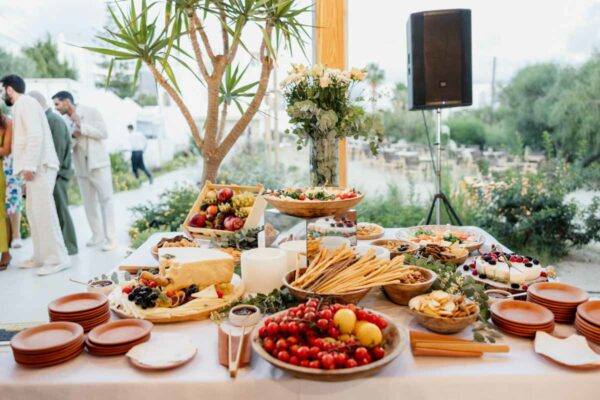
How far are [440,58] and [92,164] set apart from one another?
10.2 feet

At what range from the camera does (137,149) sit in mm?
4465

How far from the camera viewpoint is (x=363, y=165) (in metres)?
3.85

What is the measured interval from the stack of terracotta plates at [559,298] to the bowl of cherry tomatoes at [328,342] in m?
0.51

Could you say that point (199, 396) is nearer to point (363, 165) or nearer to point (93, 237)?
point (363, 165)

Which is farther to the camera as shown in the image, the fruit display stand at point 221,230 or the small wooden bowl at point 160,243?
the fruit display stand at point 221,230

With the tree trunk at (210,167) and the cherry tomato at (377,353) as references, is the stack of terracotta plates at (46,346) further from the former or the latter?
the tree trunk at (210,167)

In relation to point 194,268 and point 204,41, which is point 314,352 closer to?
point 194,268

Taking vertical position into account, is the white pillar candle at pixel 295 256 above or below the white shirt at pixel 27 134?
below

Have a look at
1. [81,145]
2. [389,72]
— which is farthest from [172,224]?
[389,72]

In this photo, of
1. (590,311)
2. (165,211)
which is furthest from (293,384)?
(165,211)

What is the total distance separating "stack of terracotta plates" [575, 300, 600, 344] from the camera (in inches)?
48.8

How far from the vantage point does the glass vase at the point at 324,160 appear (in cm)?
206

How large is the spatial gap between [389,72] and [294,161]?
1014mm

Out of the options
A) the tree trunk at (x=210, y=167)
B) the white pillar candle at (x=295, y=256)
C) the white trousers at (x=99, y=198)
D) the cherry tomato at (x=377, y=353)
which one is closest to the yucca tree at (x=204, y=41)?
the tree trunk at (x=210, y=167)
